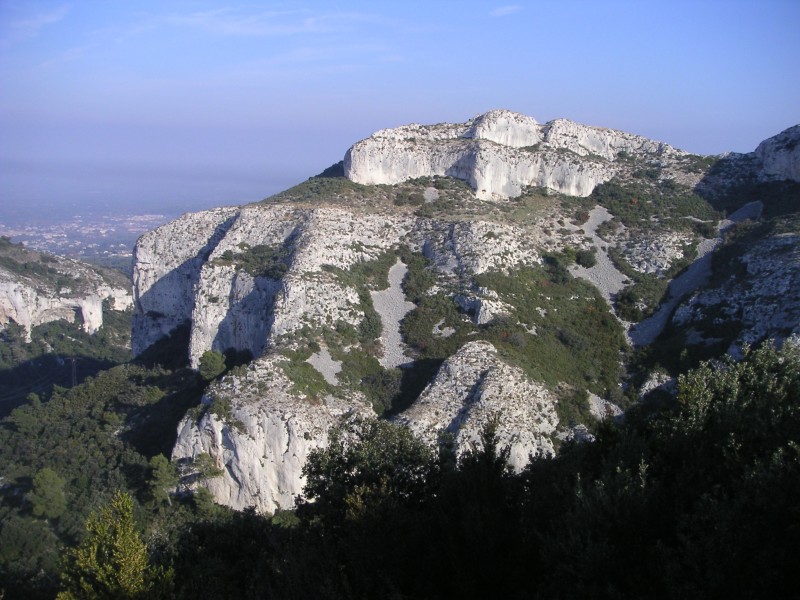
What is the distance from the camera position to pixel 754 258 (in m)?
34.3

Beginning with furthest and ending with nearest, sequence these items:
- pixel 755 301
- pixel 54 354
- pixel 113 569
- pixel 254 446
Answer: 1. pixel 54 354
2. pixel 755 301
3. pixel 254 446
4. pixel 113 569

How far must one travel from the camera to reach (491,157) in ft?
159

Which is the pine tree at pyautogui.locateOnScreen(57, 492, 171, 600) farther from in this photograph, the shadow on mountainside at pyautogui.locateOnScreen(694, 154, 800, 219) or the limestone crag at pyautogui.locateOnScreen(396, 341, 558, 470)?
the shadow on mountainside at pyautogui.locateOnScreen(694, 154, 800, 219)

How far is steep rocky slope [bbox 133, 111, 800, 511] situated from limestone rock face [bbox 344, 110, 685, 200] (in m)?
0.17

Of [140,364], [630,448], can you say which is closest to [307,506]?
[630,448]

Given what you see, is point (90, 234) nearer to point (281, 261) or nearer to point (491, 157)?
point (491, 157)

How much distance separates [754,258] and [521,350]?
15.4 meters

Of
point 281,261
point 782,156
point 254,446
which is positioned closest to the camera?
point 254,446

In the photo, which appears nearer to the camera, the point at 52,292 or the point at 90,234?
the point at 52,292

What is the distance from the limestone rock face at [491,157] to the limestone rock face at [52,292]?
4633cm

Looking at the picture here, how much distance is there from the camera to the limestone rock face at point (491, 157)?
48.8 meters

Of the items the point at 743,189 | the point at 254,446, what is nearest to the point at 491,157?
the point at 743,189

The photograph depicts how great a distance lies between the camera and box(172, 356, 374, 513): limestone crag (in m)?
24.4

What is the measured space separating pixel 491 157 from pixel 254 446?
32618 millimetres
